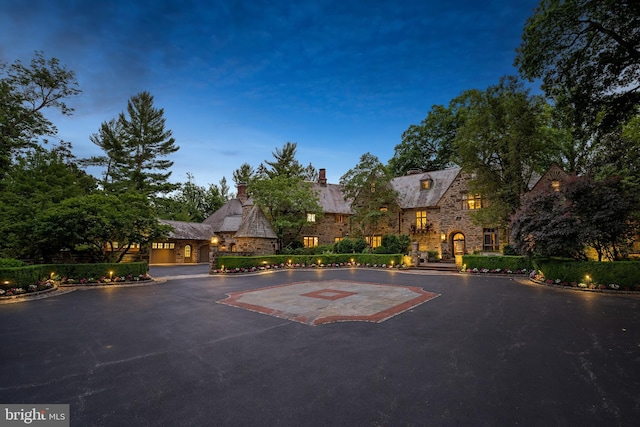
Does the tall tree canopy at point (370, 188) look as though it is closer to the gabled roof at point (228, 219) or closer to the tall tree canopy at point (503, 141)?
the tall tree canopy at point (503, 141)

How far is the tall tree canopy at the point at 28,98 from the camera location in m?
18.9

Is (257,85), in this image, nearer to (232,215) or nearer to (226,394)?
(232,215)

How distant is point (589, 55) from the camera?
29.5 feet

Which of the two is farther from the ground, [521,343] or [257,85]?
[257,85]

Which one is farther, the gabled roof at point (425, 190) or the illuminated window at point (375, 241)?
the illuminated window at point (375, 241)

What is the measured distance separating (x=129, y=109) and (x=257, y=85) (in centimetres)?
2458

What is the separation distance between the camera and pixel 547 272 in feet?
48.0

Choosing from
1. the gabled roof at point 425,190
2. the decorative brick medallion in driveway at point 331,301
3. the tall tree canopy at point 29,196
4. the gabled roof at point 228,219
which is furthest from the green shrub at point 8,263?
the gabled roof at point 425,190

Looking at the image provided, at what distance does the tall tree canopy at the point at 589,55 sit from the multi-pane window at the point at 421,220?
19738 millimetres

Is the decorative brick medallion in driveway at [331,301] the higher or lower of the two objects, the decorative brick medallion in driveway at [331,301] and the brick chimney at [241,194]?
the lower

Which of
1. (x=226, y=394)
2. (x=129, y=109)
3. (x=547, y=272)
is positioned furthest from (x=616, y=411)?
(x=129, y=109)

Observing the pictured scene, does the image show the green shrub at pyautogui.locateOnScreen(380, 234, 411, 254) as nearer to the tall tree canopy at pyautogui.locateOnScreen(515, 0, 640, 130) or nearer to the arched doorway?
the arched doorway

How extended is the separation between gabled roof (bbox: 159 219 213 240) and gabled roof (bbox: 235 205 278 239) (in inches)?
364

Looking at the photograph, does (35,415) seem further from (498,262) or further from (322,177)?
(322,177)
